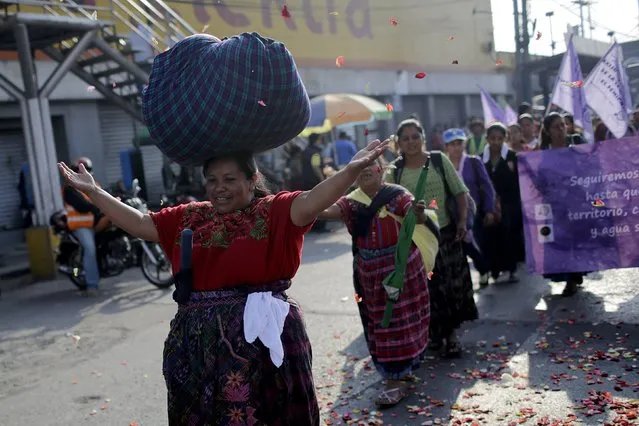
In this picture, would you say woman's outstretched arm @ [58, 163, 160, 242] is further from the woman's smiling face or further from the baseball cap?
the baseball cap

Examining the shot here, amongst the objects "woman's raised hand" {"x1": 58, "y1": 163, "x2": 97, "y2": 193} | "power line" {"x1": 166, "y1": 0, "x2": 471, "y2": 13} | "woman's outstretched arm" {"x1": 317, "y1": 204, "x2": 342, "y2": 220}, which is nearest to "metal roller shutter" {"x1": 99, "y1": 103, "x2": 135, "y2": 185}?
"power line" {"x1": 166, "y1": 0, "x2": 471, "y2": 13}

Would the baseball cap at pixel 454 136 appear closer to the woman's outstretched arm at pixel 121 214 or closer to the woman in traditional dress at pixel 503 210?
the woman in traditional dress at pixel 503 210

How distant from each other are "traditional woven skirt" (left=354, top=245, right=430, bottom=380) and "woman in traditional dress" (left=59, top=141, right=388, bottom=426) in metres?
1.78

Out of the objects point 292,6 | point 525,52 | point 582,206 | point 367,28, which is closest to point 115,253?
point 582,206

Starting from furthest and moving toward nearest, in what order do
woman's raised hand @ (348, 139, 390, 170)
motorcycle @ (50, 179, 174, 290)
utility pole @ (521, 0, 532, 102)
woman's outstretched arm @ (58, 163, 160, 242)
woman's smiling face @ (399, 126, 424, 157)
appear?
utility pole @ (521, 0, 532, 102) < motorcycle @ (50, 179, 174, 290) < woman's smiling face @ (399, 126, 424, 157) < woman's outstretched arm @ (58, 163, 160, 242) < woman's raised hand @ (348, 139, 390, 170)

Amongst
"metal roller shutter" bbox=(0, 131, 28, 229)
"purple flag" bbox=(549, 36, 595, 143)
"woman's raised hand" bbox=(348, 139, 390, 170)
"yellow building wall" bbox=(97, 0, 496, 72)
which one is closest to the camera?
"woman's raised hand" bbox=(348, 139, 390, 170)

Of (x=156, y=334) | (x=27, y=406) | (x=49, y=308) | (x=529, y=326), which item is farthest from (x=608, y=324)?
(x=49, y=308)

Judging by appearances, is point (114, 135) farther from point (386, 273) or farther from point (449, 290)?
point (386, 273)

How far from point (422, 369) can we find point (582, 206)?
88.2 inches

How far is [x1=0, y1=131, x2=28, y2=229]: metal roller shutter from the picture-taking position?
50.9ft

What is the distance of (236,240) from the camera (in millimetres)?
2666

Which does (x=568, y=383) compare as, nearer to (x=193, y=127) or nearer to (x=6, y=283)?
(x=193, y=127)

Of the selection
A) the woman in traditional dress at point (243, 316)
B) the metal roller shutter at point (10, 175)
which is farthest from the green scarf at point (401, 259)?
the metal roller shutter at point (10, 175)

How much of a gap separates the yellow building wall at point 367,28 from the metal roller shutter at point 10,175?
578cm
